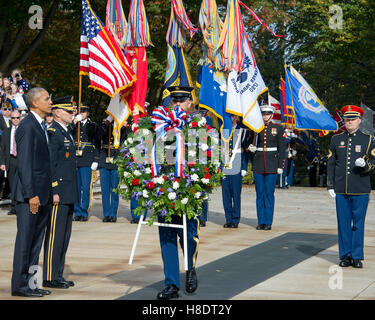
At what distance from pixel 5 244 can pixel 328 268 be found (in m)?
4.86

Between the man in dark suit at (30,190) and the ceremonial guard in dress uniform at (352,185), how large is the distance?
4049 mm

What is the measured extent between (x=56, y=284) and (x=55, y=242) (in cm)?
46

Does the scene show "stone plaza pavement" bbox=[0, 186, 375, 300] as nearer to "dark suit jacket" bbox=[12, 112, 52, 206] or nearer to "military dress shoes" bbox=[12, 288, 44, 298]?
"military dress shoes" bbox=[12, 288, 44, 298]

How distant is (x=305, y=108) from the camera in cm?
2066

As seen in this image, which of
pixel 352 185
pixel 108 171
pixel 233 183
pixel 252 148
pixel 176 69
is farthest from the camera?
pixel 176 69

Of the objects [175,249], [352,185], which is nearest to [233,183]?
[352,185]

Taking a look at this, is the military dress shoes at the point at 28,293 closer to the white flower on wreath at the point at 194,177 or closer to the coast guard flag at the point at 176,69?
the white flower on wreath at the point at 194,177

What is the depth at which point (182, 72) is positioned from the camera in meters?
15.0

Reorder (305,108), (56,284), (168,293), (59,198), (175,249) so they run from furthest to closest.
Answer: (305,108), (59,198), (56,284), (175,249), (168,293)

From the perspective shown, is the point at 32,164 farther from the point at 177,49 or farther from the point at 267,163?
the point at 177,49

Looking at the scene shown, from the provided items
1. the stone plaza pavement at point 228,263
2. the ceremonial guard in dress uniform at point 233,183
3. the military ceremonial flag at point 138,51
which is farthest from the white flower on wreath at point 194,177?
the military ceremonial flag at point 138,51

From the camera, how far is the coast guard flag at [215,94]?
14.0 meters

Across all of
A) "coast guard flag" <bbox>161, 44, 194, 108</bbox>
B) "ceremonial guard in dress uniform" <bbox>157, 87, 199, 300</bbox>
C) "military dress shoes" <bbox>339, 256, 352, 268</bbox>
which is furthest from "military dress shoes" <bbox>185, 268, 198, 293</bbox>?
"coast guard flag" <bbox>161, 44, 194, 108</bbox>
